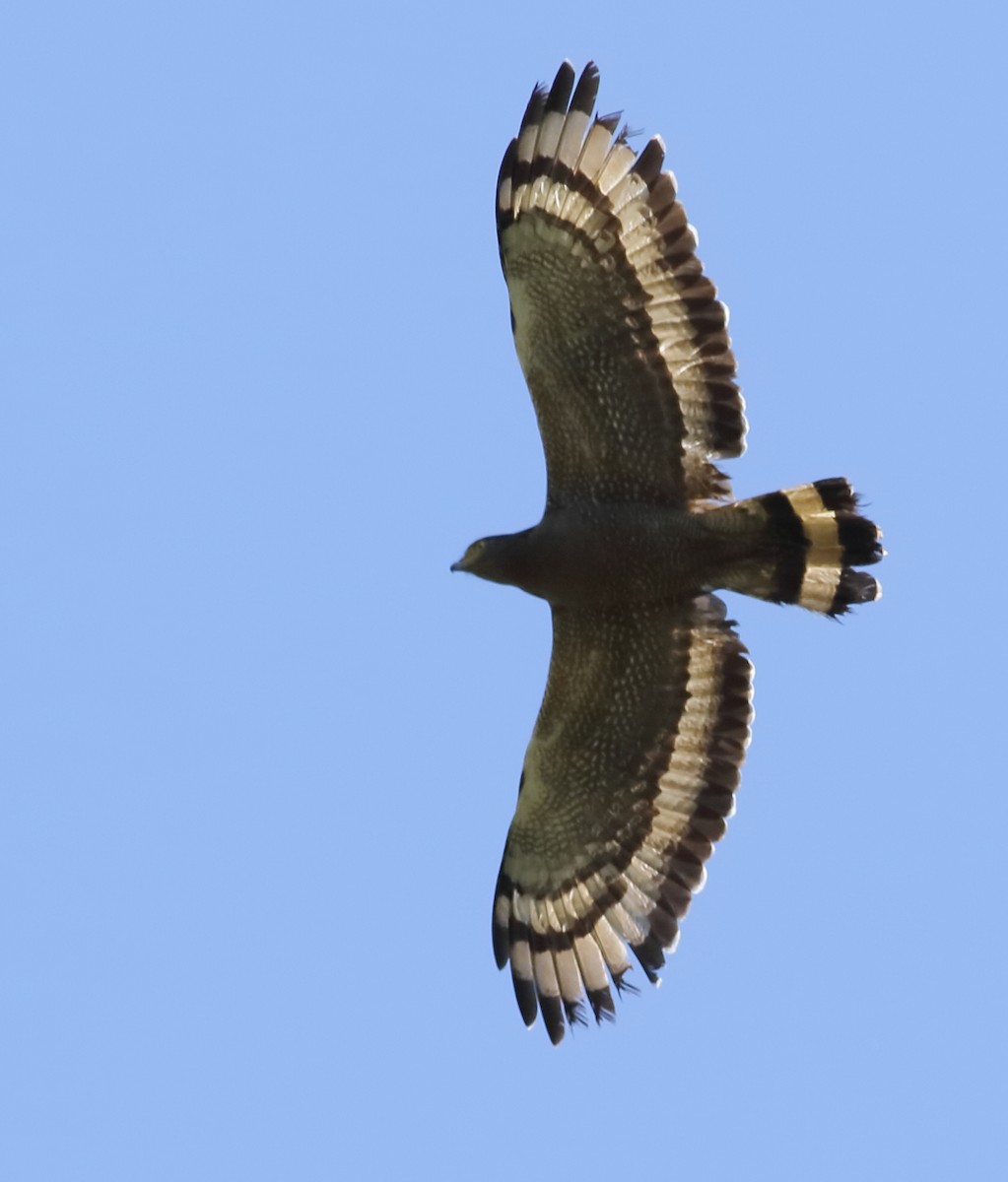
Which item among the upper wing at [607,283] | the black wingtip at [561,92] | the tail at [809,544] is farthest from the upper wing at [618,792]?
the black wingtip at [561,92]

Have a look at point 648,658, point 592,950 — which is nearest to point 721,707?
point 648,658

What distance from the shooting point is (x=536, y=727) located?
1308 cm

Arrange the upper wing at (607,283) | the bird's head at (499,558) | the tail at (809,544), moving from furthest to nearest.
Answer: the bird's head at (499,558) < the tail at (809,544) < the upper wing at (607,283)

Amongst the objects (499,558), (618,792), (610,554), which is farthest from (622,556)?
(618,792)

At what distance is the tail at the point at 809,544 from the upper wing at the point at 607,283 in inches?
13.5

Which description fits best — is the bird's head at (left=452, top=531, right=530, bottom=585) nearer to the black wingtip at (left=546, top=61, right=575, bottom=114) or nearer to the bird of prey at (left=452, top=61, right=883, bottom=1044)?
the bird of prey at (left=452, top=61, right=883, bottom=1044)

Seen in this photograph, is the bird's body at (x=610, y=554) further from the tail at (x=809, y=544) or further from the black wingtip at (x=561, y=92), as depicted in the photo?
the black wingtip at (x=561, y=92)

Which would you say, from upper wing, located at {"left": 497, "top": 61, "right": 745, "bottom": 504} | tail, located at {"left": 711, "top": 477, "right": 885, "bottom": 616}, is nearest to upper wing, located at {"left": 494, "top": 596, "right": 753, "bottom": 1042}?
tail, located at {"left": 711, "top": 477, "right": 885, "bottom": 616}

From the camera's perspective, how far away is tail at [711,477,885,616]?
1253cm

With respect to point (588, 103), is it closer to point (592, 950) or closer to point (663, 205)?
point (663, 205)

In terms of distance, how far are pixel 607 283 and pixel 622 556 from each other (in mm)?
1319

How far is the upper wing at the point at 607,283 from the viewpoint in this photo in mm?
12391

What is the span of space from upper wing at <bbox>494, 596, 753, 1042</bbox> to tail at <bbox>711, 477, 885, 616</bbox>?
39cm

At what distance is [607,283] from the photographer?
1241 cm
